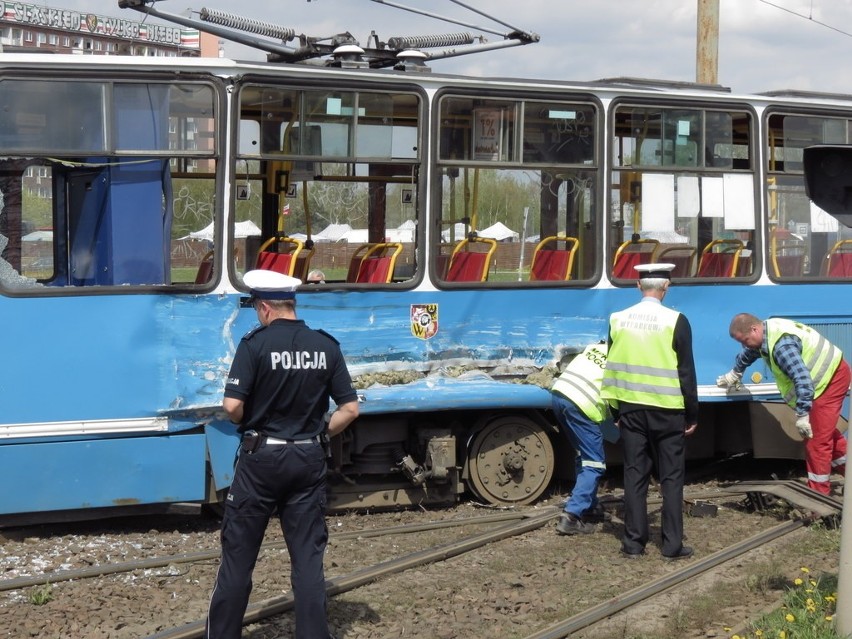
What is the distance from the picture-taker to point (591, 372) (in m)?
7.43

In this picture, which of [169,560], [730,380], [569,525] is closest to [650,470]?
[569,525]

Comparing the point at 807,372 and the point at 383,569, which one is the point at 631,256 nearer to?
the point at 807,372

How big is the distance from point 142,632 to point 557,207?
415cm

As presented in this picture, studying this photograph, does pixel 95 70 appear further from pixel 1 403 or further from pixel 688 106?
pixel 688 106

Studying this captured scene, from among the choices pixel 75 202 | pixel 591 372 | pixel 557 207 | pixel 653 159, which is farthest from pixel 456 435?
pixel 75 202

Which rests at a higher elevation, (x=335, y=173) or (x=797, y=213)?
(x=335, y=173)

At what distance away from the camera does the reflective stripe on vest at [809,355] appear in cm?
792

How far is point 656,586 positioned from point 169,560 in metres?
2.70

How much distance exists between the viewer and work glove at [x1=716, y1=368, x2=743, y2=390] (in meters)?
8.36

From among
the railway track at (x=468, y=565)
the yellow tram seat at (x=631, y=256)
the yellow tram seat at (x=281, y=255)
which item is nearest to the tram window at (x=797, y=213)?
the yellow tram seat at (x=631, y=256)

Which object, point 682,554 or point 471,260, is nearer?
point 682,554

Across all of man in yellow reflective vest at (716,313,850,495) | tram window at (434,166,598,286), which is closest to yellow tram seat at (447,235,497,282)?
tram window at (434,166,598,286)

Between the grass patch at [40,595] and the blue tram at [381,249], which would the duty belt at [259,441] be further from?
the blue tram at [381,249]

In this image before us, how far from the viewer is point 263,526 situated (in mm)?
5008
